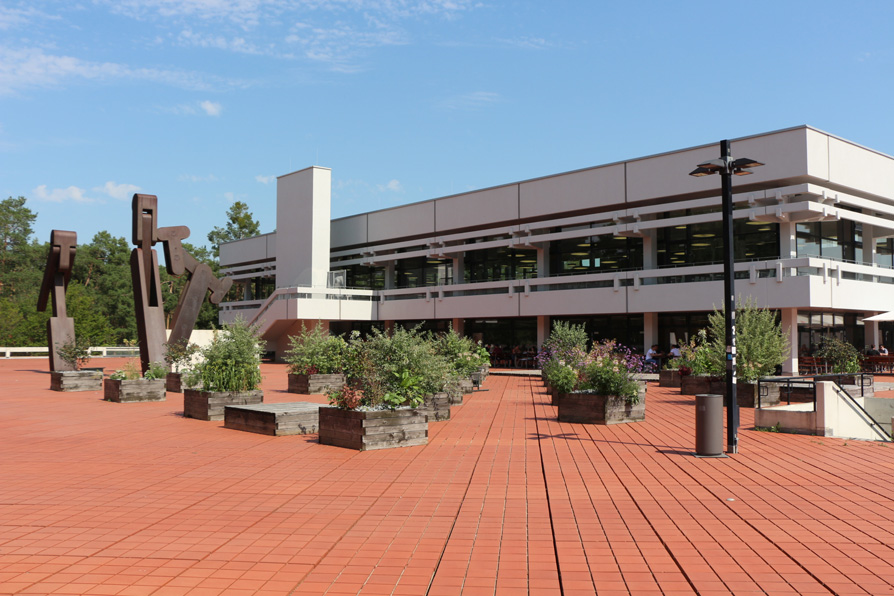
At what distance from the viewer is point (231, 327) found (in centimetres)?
1520

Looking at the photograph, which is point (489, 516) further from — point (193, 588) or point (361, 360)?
point (361, 360)

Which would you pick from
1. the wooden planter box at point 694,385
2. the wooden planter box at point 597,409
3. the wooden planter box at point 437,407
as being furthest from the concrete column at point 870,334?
the wooden planter box at point 437,407

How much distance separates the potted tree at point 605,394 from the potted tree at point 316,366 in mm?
8000

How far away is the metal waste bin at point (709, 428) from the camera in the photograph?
403 inches

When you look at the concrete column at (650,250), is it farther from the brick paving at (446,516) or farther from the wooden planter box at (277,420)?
the wooden planter box at (277,420)

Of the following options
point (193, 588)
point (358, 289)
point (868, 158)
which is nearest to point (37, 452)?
point (193, 588)

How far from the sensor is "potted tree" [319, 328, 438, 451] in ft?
34.7

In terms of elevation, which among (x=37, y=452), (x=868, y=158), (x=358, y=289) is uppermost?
(x=868, y=158)

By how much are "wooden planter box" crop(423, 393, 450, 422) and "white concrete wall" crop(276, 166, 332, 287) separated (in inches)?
1345

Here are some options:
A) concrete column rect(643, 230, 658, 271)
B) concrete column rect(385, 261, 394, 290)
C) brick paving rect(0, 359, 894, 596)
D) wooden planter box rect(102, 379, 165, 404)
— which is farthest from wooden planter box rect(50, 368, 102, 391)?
concrete column rect(385, 261, 394, 290)

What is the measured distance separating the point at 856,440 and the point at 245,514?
409 inches

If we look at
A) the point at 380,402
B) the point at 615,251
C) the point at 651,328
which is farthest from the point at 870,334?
the point at 380,402

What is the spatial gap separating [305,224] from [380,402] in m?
38.3

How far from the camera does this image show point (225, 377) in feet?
48.1
